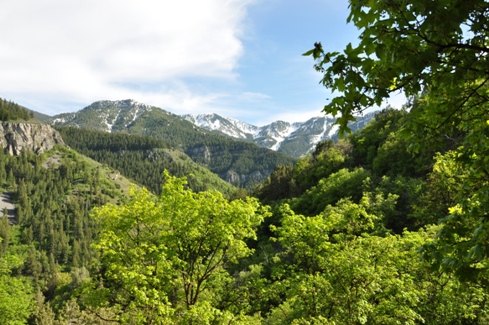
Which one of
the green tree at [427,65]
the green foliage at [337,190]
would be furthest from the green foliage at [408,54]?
the green foliage at [337,190]

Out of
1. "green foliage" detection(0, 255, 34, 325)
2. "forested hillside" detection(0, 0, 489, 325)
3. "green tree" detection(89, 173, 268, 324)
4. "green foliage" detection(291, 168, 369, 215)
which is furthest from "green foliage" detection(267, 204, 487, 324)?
"green foliage" detection(291, 168, 369, 215)

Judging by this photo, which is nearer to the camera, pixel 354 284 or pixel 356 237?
pixel 354 284

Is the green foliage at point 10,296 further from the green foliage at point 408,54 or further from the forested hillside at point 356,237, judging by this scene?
the green foliage at point 408,54

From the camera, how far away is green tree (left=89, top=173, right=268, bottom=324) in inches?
571

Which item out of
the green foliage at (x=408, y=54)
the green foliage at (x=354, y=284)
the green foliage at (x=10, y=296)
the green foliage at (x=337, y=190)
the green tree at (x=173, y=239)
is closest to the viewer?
the green foliage at (x=408, y=54)

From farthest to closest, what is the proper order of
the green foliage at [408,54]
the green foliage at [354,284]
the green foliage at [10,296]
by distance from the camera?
the green foliage at [10,296], the green foliage at [354,284], the green foliage at [408,54]

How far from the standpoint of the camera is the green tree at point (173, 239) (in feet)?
47.6

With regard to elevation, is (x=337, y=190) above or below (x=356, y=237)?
above

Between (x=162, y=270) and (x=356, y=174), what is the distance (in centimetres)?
4504

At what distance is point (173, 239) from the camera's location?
14.9 m

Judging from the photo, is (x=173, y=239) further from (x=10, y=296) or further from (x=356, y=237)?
(x=10, y=296)

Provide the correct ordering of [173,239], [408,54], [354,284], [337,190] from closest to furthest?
[408,54] → [354,284] → [173,239] → [337,190]

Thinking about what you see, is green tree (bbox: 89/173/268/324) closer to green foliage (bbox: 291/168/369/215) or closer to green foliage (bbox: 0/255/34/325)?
green foliage (bbox: 0/255/34/325)

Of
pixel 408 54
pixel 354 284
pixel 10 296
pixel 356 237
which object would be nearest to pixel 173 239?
pixel 354 284
